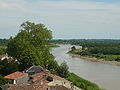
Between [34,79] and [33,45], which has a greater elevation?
[33,45]

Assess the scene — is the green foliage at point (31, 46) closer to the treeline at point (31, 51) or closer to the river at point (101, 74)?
the treeline at point (31, 51)

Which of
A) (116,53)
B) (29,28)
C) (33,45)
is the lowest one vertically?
(116,53)

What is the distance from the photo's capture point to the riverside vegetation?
31416 millimetres

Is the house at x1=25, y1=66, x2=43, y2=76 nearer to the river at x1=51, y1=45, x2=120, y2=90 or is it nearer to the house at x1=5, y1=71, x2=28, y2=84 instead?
the house at x1=5, y1=71, x2=28, y2=84

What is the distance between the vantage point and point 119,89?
31.4 metres

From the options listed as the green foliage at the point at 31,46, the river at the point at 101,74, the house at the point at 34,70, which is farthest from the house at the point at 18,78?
the river at the point at 101,74

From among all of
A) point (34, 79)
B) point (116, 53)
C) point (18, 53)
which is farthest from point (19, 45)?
point (116, 53)

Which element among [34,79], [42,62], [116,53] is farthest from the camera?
[116,53]

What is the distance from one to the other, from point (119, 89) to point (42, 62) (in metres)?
10.3

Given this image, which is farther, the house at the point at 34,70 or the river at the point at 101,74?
the river at the point at 101,74

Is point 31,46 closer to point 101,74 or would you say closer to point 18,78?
point 18,78

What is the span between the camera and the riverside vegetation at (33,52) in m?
31.4

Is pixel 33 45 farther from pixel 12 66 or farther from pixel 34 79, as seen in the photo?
pixel 34 79

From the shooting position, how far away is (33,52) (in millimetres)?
32031
